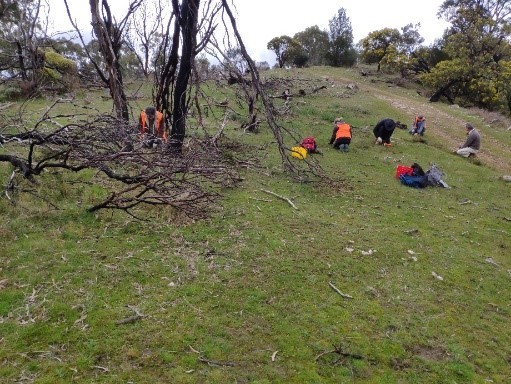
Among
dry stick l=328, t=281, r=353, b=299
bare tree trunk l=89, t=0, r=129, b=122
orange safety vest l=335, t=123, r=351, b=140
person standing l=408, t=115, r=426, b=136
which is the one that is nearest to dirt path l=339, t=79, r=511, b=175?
person standing l=408, t=115, r=426, b=136

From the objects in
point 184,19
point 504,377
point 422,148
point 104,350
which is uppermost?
point 184,19

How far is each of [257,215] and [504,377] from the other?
3878mm

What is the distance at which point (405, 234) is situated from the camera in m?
6.72

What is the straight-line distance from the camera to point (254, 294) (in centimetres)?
451

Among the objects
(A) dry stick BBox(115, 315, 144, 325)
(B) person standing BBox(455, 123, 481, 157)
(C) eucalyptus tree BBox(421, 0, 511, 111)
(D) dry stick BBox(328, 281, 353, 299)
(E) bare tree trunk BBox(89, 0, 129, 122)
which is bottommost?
(D) dry stick BBox(328, 281, 353, 299)

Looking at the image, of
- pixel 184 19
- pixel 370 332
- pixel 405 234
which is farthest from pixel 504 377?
pixel 184 19

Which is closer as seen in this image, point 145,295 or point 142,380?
point 142,380

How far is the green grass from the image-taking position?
347 centimetres

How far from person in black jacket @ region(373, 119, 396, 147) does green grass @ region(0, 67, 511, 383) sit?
5.38m

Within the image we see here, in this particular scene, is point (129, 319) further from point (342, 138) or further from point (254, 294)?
point (342, 138)

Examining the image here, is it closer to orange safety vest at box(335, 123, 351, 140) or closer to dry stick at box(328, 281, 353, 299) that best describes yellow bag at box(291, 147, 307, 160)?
dry stick at box(328, 281, 353, 299)

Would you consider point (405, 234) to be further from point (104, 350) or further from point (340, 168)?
point (104, 350)

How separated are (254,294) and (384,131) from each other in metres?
9.76

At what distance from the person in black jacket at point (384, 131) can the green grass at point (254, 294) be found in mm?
5382
